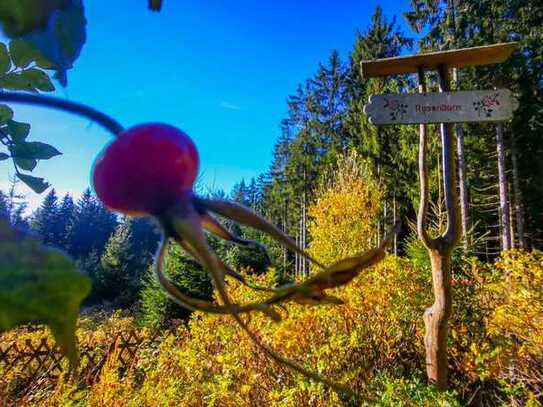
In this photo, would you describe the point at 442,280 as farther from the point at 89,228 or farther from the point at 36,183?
the point at 89,228

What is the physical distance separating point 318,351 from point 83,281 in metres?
2.76

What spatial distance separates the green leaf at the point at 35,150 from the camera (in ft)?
1.24

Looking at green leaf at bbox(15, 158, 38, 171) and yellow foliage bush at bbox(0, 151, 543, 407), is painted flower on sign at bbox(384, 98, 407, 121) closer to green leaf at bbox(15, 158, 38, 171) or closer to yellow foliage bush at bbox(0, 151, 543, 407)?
yellow foliage bush at bbox(0, 151, 543, 407)

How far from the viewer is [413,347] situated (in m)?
3.02

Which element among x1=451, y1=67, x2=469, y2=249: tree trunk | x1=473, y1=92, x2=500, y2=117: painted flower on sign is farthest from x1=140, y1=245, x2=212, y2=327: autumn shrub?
x1=473, y1=92, x2=500, y2=117: painted flower on sign

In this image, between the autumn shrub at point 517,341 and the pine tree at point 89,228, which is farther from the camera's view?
the pine tree at point 89,228

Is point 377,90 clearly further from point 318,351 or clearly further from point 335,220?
point 318,351

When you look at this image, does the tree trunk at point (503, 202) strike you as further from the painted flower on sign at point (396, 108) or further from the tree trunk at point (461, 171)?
the painted flower on sign at point (396, 108)

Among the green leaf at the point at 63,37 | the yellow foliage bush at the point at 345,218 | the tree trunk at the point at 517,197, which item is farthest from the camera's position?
the tree trunk at the point at 517,197

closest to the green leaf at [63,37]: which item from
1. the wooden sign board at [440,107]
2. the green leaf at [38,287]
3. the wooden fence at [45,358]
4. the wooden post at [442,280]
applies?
the green leaf at [38,287]

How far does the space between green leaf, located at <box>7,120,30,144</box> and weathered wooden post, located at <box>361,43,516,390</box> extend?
221 cm

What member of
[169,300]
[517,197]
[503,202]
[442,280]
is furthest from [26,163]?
[517,197]

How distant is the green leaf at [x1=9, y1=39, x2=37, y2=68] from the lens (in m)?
0.30

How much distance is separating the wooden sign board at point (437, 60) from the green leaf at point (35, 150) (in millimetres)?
2301
